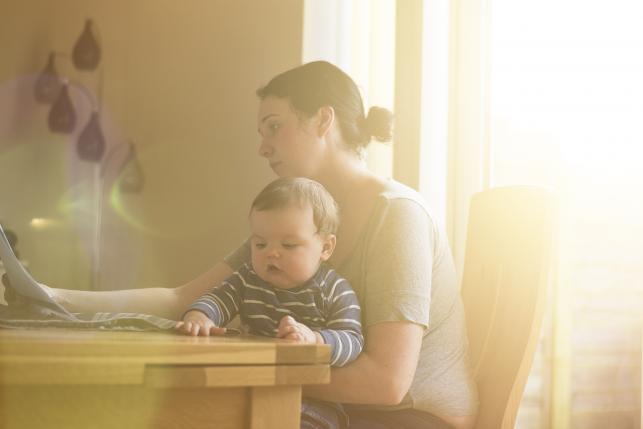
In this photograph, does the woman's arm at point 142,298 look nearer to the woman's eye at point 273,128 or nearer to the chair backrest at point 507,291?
the woman's eye at point 273,128

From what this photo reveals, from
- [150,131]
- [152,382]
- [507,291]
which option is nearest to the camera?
[152,382]

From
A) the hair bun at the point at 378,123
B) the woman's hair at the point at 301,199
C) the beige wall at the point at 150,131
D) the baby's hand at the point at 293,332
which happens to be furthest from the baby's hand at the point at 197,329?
the beige wall at the point at 150,131

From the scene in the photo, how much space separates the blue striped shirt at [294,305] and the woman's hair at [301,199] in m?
0.08

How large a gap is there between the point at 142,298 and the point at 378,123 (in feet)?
2.11

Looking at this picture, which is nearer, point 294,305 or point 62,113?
point 294,305

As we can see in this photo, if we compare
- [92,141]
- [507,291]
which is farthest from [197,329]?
[92,141]

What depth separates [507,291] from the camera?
1464 mm

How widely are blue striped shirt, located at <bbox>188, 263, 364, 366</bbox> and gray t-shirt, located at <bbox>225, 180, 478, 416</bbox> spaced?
62 mm

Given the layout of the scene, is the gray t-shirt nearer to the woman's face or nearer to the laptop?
the woman's face

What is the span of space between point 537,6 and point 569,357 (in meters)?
1.20

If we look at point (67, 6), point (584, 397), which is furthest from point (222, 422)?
point (67, 6)

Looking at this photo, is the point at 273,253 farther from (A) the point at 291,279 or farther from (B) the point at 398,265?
(B) the point at 398,265

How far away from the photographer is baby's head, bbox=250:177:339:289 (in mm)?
1271

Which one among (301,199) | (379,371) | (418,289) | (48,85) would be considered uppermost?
(48,85)
